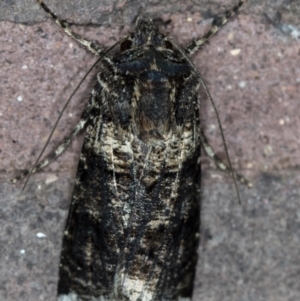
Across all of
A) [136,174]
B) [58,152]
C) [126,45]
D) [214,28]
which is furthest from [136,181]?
[214,28]

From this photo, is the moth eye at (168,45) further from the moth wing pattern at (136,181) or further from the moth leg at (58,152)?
the moth leg at (58,152)

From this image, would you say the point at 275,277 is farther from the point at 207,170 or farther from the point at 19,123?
the point at 19,123

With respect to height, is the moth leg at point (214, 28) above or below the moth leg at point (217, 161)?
above

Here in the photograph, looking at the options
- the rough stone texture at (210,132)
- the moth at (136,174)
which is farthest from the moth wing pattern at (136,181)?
the rough stone texture at (210,132)

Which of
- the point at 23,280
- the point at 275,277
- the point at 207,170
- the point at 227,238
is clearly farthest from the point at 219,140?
the point at 23,280

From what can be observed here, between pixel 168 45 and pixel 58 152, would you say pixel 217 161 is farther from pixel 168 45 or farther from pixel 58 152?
pixel 58 152

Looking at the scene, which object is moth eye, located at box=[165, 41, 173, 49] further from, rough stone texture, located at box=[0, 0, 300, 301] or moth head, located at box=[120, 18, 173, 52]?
rough stone texture, located at box=[0, 0, 300, 301]
